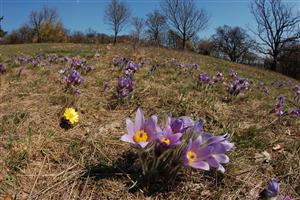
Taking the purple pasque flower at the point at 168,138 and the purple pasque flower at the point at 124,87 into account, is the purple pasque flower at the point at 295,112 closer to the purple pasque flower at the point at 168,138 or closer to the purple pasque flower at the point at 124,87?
the purple pasque flower at the point at 124,87

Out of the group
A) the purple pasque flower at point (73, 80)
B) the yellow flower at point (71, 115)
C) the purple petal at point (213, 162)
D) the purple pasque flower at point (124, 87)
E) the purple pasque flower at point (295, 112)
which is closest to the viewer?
the purple petal at point (213, 162)

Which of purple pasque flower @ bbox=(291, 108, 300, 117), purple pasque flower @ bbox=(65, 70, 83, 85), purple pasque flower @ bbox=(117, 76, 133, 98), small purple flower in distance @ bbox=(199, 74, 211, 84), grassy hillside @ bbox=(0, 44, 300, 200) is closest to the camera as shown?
grassy hillside @ bbox=(0, 44, 300, 200)

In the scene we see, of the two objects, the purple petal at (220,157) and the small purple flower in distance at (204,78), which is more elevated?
the small purple flower in distance at (204,78)

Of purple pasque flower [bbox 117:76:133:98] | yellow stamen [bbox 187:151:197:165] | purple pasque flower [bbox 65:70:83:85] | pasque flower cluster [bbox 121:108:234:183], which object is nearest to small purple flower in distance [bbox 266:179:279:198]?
pasque flower cluster [bbox 121:108:234:183]

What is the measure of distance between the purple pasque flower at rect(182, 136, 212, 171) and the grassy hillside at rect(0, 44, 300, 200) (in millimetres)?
230

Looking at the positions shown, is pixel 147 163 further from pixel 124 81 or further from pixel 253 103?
pixel 253 103

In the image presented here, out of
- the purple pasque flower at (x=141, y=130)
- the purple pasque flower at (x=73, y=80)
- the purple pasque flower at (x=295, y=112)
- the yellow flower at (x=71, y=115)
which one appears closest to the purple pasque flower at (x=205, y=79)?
the purple pasque flower at (x=295, y=112)

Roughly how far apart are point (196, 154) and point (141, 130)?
28 centimetres

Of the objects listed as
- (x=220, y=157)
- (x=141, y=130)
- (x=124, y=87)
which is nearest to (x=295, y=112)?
(x=124, y=87)

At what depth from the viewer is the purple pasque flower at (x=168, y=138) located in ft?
4.59

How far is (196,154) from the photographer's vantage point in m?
1.47

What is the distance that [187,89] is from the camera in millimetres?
3266

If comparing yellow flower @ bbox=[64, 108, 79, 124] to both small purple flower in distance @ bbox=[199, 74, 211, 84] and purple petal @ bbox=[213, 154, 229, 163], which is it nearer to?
purple petal @ bbox=[213, 154, 229, 163]

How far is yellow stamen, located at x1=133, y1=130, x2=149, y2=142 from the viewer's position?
1.44m
